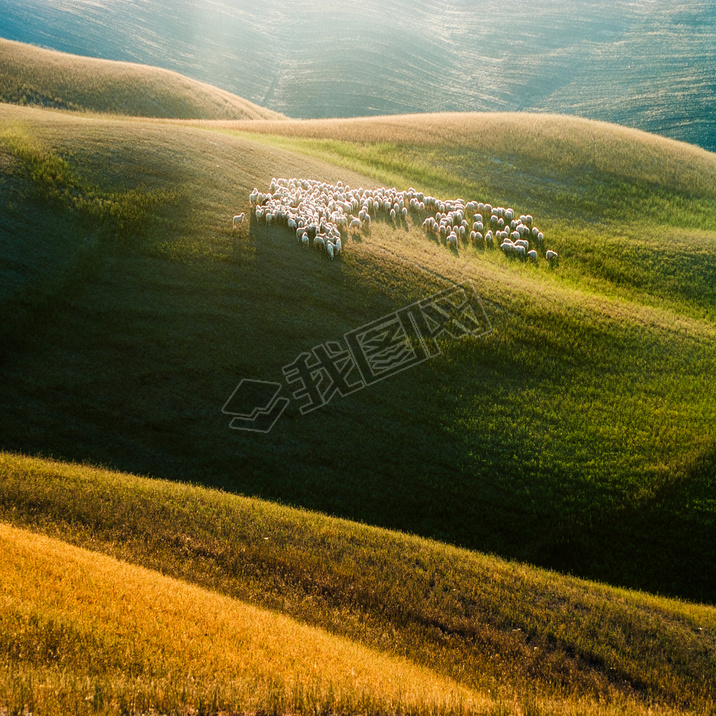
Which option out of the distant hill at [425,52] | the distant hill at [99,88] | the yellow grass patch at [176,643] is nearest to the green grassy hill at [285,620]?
A: the yellow grass patch at [176,643]

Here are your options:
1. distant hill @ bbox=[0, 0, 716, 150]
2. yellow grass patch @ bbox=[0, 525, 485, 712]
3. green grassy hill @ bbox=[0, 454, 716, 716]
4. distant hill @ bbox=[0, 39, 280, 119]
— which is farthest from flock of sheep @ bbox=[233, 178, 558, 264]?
distant hill @ bbox=[0, 0, 716, 150]

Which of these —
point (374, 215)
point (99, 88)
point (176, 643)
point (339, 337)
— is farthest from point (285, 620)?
point (99, 88)

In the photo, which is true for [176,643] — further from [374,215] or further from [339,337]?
[374,215]

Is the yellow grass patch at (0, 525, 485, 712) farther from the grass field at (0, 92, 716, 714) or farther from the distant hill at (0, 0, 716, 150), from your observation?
the distant hill at (0, 0, 716, 150)

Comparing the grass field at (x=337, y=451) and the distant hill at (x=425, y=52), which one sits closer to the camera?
the grass field at (x=337, y=451)

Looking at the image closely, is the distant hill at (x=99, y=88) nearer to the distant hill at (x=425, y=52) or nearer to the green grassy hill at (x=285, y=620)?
the green grassy hill at (x=285, y=620)

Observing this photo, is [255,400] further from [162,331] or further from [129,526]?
[129,526]

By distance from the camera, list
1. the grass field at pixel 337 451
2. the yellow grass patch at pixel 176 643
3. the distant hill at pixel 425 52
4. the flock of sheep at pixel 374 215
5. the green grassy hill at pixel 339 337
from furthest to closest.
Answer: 1. the distant hill at pixel 425 52
2. the flock of sheep at pixel 374 215
3. the green grassy hill at pixel 339 337
4. the grass field at pixel 337 451
5. the yellow grass patch at pixel 176 643
